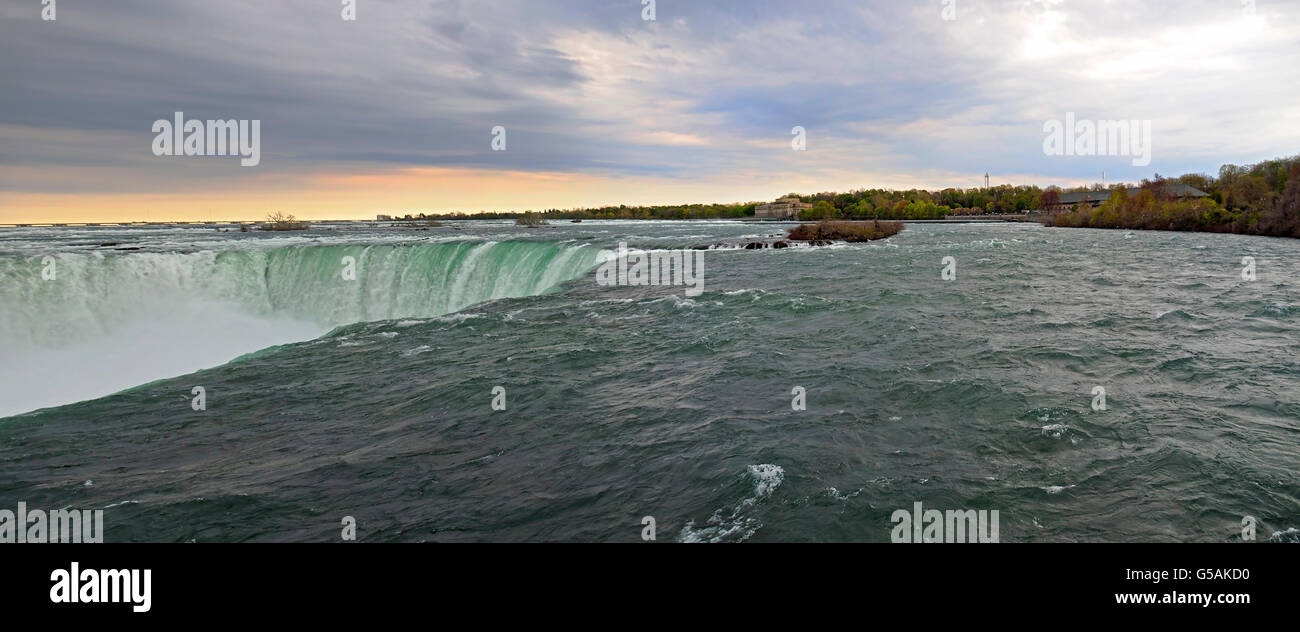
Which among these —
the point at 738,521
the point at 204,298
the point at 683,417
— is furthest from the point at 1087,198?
the point at 738,521

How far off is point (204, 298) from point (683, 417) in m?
31.1

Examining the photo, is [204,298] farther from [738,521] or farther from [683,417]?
[738,521]

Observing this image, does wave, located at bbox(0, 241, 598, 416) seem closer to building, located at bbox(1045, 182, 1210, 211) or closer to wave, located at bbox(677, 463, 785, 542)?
wave, located at bbox(677, 463, 785, 542)

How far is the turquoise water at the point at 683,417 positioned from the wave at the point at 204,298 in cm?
20

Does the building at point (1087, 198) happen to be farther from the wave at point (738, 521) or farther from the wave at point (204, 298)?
the wave at point (738, 521)

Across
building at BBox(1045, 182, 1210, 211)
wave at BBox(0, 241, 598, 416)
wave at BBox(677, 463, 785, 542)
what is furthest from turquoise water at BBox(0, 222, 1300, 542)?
building at BBox(1045, 182, 1210, 211)

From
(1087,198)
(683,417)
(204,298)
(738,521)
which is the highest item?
(1087,198)

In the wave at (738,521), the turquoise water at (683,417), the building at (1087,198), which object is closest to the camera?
the wave at (738,521)

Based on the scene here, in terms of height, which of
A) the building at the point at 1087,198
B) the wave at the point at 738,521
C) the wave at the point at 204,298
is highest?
the building at the point at 1087,198

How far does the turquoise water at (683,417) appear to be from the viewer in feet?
28.0

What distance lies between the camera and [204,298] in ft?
103

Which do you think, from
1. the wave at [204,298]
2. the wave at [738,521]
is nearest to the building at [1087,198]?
the wave at [204,298]
